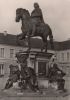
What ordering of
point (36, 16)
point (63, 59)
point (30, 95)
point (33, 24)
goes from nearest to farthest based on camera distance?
1. point (30, 95)
2. point (33, 24)
3. point (36, 16)
4. point (63, 59)

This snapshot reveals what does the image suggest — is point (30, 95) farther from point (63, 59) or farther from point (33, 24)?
point (63, 59)

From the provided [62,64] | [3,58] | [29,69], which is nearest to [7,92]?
[29,69]

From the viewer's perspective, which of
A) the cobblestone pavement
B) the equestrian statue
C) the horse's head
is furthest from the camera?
the horse's head

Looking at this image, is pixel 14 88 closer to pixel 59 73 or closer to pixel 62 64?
pixel 59 73

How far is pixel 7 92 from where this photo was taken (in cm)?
1678

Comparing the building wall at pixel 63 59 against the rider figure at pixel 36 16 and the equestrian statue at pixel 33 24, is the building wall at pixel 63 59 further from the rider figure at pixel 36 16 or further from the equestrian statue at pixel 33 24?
the rider figure at pixel 36 16

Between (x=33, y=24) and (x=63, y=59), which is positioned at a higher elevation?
(x=33, y=24)

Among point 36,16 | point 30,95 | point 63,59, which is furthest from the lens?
point 63,59

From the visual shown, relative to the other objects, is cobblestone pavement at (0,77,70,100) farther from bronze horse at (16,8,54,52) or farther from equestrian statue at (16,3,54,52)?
bronze horse at (16,8,54,52)

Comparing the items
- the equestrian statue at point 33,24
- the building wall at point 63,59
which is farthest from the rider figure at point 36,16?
the building wall at point 63,59

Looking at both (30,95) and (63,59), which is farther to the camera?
(63,59)

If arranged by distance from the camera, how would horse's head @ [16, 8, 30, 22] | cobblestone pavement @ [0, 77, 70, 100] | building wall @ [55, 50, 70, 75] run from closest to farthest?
cobblestone pavement @ [0, 77, 70, 100] → horse's head @ [16, 8, 30, 22] → building wall @ [55, 50, 70, 75]

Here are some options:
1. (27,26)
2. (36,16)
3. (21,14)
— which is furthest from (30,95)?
(21,14)

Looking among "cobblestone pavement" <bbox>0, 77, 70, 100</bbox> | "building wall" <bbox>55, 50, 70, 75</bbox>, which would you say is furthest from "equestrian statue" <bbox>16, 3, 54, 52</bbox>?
"building wall" <bbox>55, 50, 70, 75</bbox>
